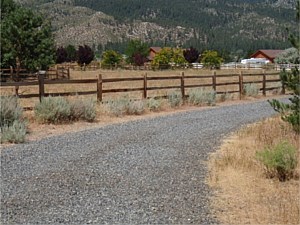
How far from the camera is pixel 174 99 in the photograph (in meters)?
20.6

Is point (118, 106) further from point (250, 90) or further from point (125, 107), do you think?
point (250, 90)

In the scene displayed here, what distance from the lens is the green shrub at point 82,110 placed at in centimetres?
1532

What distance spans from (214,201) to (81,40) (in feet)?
589

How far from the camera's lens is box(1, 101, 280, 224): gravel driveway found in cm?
614

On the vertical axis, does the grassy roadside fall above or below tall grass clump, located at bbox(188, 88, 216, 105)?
below

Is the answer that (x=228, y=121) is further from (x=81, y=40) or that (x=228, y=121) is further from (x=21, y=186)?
(x=81, y=40)

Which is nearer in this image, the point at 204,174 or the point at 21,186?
the point at 21,186

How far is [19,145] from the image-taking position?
11031mm

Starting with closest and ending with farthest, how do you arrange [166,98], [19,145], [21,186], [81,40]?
[21,186] → [19,145] → [166,98] → [81,40]

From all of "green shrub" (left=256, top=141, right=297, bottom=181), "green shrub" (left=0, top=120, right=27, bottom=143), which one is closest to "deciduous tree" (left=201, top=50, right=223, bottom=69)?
"green shrub" (left=0, top=120, right=27, bottom=143)

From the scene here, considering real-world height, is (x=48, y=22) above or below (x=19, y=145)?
above

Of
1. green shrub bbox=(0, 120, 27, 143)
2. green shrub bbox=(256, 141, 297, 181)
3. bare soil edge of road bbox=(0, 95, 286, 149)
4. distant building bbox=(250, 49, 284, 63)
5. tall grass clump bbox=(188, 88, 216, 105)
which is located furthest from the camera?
distant building bbox=(250, 49, 284, 63)

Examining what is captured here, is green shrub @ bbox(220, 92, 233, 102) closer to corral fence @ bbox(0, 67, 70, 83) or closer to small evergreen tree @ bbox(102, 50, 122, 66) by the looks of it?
corral fence @ bbox(0, 67, 70, 83)

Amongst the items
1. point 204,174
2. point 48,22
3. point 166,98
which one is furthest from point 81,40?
point 204,174
